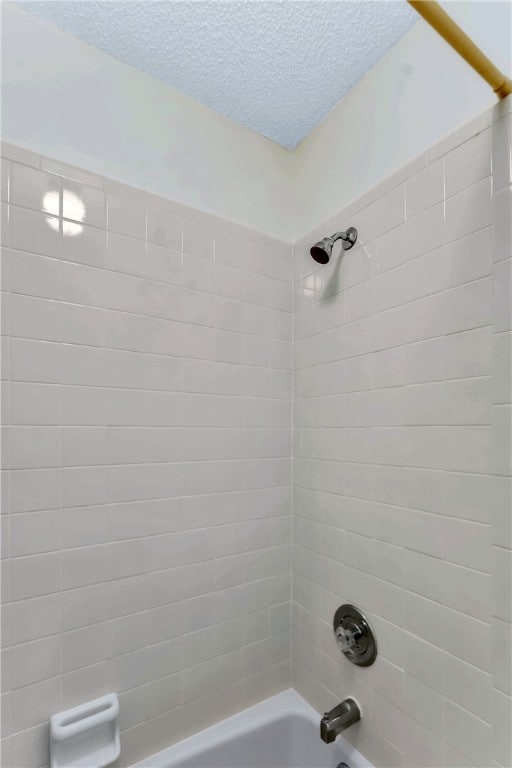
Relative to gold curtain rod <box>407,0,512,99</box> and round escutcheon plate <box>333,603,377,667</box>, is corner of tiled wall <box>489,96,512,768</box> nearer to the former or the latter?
gold curtain rod <box>407,0,512,99</box>

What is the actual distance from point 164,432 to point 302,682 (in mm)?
1095

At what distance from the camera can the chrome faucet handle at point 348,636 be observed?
1.22 meters

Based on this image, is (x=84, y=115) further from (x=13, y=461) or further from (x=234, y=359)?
(x=13, y=461)

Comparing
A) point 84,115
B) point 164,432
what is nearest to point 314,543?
point 164,432

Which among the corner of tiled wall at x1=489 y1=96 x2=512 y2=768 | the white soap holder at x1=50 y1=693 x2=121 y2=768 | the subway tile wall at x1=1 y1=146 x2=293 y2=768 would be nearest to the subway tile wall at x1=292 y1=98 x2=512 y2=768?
the corner of tiled wall at x1=489 y1=96 x2=512 y2=768

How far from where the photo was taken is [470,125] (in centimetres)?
99

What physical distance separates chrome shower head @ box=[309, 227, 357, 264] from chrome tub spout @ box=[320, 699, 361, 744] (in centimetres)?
143

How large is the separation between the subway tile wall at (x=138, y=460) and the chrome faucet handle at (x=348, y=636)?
0.32 meters

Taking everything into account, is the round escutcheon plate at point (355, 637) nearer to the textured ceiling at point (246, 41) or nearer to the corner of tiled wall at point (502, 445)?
the corner of tiled wall at point (502, 445)

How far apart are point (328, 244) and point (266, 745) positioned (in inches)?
68.1

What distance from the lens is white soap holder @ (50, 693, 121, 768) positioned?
3.46ft

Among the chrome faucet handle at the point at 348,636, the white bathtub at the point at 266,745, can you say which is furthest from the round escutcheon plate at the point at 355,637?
the white bathtub at the point at 266,745

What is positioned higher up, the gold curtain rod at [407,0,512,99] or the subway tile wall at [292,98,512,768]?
the gold curtain rod at [407,0,512,99]

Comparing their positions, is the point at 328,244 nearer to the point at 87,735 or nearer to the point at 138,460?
the point at 138,460
